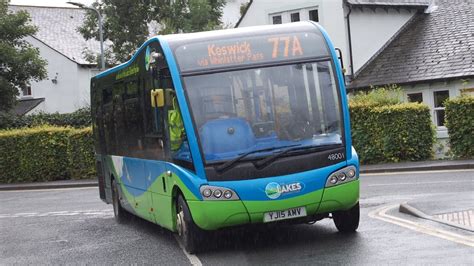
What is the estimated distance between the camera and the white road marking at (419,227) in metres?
9.21

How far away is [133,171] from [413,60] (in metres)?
22.8

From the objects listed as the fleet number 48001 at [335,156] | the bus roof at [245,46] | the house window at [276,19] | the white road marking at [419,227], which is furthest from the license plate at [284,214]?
the house window at [276,19]

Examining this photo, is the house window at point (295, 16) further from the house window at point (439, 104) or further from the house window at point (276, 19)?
the house window at point (439, 104)

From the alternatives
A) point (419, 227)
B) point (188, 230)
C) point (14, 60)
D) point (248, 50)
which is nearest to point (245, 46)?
point (248, 50)

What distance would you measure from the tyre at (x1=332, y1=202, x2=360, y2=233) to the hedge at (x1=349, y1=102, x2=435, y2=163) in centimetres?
1407

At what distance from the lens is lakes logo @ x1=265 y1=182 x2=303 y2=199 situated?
9.47 meters

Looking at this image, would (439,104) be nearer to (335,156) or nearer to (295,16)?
(295,16)

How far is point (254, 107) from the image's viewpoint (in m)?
9.87

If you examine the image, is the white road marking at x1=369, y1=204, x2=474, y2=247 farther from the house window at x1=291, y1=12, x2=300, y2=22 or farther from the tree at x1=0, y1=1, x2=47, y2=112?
the tree at x1=0, y1=1, x2=47, y2=112

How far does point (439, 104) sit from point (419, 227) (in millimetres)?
22624

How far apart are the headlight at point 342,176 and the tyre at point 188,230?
1737 millimetres

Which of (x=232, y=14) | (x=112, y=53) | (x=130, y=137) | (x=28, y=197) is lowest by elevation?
(x=28, y=197)

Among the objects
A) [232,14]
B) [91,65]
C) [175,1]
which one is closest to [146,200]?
[175,1]

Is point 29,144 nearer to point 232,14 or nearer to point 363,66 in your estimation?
point 363,66
